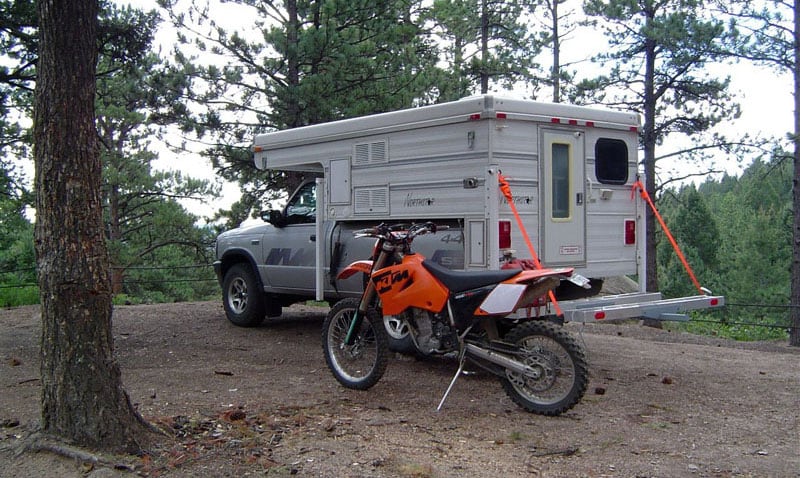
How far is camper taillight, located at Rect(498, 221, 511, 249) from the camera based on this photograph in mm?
6871

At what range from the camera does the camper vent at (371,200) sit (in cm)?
784

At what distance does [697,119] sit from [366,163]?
12224 mm

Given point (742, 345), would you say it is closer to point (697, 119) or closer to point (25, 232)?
point (697, 119)

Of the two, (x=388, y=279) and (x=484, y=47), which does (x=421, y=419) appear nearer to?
(x=388, y=279)

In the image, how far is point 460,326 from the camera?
5.84m

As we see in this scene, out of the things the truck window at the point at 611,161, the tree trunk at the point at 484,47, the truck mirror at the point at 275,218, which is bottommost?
the truck mirror at the point at 275,218

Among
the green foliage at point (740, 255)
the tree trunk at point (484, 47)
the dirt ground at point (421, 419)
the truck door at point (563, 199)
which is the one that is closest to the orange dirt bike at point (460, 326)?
the dirt ground at point (421, 419)

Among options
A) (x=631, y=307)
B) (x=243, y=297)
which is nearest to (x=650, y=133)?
(x=243, y=297)

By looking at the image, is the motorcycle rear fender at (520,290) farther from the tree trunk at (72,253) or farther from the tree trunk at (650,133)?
the tree trunk at (650,133)

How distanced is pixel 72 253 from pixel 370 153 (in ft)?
12.8

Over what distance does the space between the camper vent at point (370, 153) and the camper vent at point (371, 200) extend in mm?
268

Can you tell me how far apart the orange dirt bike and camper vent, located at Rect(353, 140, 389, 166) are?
5.07ft

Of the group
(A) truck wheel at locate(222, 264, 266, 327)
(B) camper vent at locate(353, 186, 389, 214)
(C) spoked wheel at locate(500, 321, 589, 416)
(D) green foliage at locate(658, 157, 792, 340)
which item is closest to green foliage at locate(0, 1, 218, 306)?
(A) truck wheel at locate(222, 264, 266, 327)

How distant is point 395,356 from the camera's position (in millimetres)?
7906
